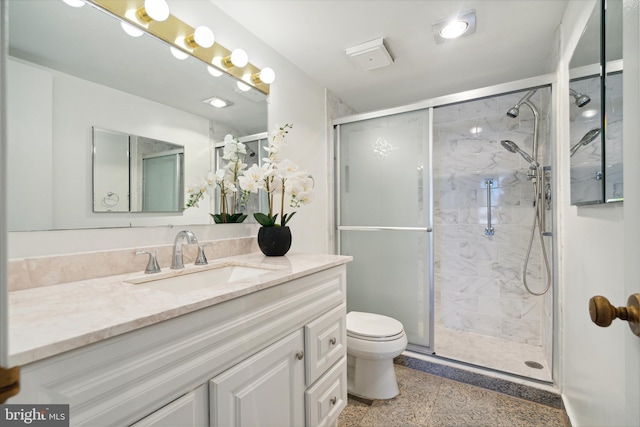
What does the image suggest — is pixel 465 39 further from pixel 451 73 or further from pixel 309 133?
pixel 309 133

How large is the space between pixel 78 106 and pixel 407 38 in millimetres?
1756

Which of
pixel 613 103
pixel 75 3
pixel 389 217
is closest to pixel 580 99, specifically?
pixel 613 103

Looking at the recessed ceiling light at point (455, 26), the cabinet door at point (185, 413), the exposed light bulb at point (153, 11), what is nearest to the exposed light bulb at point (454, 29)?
the recessed ceiling light at point (455, 26)

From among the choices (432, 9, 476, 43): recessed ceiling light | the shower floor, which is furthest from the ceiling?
the shower floor

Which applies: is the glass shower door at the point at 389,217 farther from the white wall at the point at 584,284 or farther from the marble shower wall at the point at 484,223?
the white wall at the point at 584,284

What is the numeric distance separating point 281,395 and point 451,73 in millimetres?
2411

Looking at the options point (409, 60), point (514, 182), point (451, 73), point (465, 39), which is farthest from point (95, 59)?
point (514, 182)

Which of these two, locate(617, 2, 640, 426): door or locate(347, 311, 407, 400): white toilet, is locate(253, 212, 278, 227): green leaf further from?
locate(617, 2, 640, 426): door

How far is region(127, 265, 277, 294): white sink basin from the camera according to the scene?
42.3 inches

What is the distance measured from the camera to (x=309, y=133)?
7.26 ft

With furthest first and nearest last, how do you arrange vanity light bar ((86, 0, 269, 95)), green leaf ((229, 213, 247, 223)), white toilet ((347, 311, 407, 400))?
white toilet ((347, 311, 407, 400)), green leaf ((229, 213, 247, 223)), vanity light bar ((86, 0, 269, 95))

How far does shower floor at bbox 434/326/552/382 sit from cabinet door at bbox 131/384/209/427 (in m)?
1.89

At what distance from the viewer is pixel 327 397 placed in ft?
4.22

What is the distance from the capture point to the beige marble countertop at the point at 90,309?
1.64 feet
